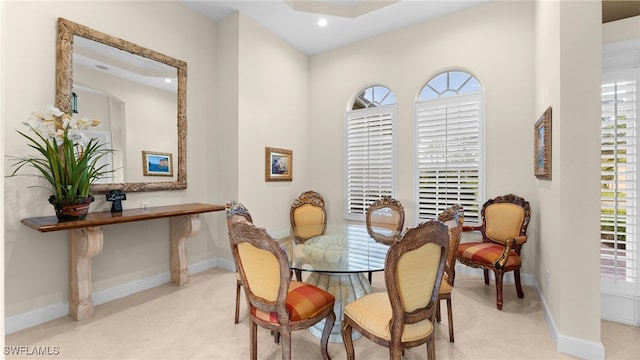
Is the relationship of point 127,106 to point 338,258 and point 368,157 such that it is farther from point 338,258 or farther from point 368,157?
point 368,157

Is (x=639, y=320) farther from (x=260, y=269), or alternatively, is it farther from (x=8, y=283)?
(x=8, y=283)

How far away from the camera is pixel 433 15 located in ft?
13.3

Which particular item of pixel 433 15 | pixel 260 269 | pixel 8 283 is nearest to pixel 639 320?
pixel 260 269

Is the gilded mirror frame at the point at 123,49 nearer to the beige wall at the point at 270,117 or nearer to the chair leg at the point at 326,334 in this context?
the beige wall at the point at 270,117

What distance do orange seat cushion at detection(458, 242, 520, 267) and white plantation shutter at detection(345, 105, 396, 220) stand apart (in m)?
1.45

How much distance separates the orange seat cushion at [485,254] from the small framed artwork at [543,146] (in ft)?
2.80

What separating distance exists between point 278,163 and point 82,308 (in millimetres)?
2851

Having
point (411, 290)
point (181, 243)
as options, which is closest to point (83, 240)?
point (181, 243)

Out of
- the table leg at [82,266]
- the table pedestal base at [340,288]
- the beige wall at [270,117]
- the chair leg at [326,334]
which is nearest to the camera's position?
the chair leg at [326,334]

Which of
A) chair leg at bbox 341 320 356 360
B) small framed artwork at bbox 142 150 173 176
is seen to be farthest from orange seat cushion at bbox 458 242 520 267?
small framed artwork at bbox 142 150 173 176

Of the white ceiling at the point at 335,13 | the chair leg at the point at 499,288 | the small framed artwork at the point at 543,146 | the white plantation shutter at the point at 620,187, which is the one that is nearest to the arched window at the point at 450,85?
the white ceiling at the point at 335,13

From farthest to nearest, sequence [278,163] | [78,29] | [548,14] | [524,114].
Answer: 1. [278,163]
2. [524,114]
3. [78,29]
4. [548,14]

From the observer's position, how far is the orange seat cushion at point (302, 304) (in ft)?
6.04

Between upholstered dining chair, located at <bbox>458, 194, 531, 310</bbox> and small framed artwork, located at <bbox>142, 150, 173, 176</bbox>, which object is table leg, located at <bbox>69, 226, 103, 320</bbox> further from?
upholstered dining chair, located at <bbox>458, 194, 531, 310</bbox>
